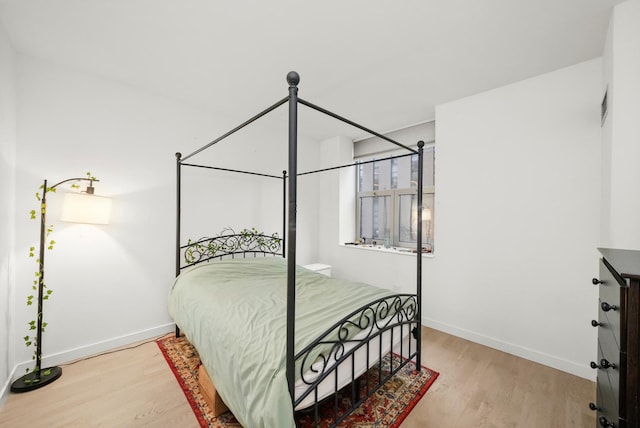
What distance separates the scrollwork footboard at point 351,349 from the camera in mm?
1314

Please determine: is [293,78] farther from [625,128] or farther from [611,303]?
[625,128]

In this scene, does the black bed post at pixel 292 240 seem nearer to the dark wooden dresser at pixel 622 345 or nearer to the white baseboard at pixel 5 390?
the dark wooden dresser at pixel 622 345

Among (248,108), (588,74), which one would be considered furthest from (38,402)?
(588,74)

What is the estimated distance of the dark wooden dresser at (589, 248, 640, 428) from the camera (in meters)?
0.79

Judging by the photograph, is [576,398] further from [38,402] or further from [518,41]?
[38,402]

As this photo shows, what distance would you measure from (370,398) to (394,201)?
2.68m

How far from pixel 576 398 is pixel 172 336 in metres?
3.60

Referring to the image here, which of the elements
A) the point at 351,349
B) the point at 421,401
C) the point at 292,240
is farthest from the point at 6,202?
the point at 421,401

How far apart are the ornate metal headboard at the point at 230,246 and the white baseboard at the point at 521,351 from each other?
2.27 m

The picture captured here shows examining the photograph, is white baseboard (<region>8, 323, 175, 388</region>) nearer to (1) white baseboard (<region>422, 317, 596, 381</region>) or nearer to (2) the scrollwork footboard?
(2) the scrollwork footboard

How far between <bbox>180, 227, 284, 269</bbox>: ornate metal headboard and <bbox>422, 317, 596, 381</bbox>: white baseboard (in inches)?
89.3

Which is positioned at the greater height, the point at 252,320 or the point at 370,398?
the point at 252,320

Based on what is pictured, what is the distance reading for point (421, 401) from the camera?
1.85 m

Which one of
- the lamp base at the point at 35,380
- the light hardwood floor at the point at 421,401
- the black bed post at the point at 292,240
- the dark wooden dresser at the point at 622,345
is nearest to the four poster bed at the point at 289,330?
the black bed post at the point at 292,240
